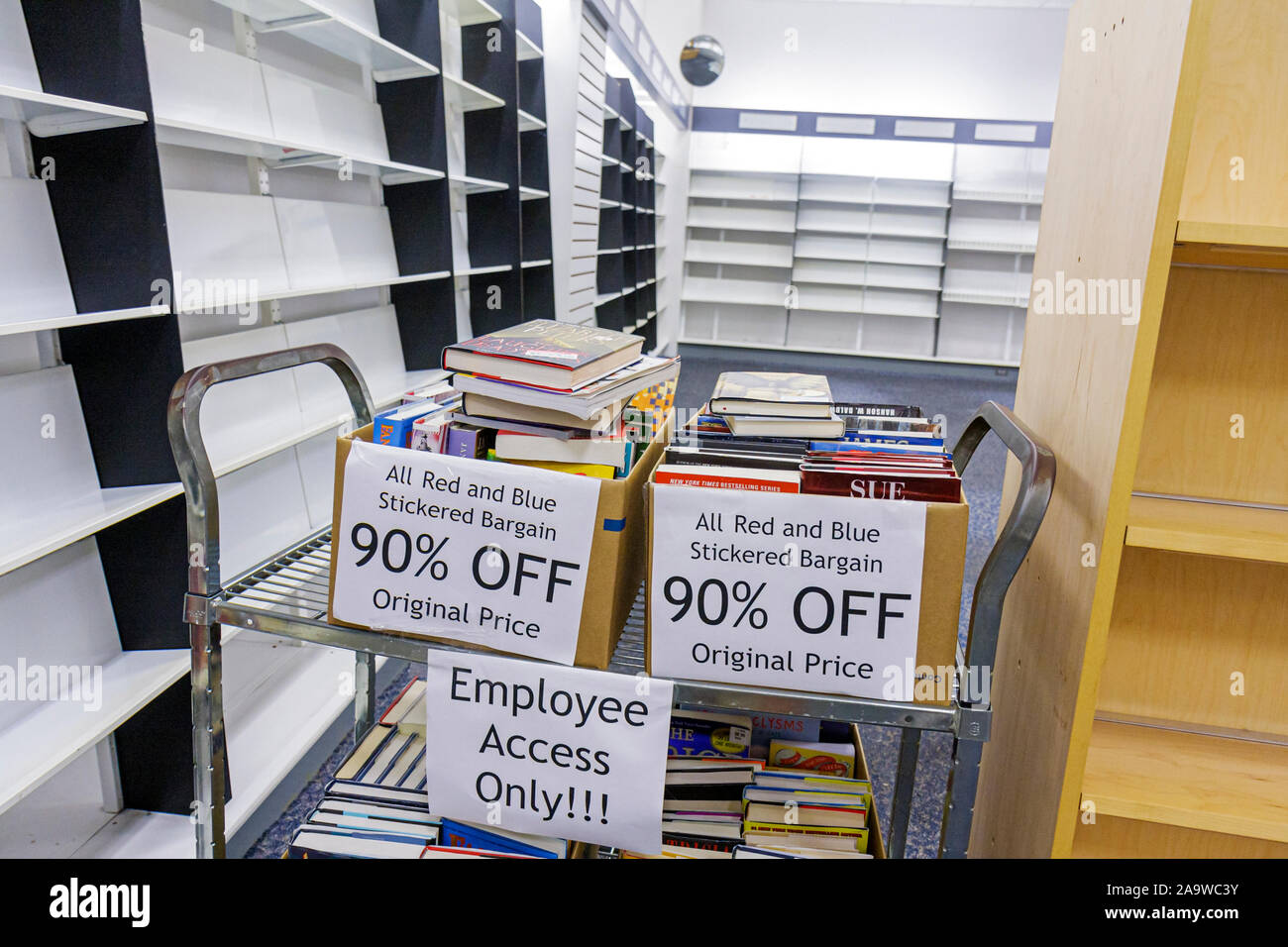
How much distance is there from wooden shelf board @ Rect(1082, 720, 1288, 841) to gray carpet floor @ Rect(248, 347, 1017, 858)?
0.67 metres

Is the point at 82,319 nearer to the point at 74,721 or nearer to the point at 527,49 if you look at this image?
the point at 74,721

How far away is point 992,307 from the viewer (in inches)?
351

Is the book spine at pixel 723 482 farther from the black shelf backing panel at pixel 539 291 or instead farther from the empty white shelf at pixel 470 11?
the black shelf backing panel at pixel 539 291

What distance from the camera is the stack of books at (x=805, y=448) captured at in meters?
Answer: 0.89

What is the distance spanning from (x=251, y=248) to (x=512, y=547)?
5.15ft

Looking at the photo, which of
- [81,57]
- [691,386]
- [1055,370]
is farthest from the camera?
[691,386]

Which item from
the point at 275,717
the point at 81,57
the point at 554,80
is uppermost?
the point at 554,80

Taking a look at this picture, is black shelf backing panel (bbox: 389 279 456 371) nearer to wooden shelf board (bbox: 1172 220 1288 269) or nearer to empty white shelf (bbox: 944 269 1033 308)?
wooden shelf board (bbox: 1172 220 1288 269)

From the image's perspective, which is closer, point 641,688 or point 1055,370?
point 641,688

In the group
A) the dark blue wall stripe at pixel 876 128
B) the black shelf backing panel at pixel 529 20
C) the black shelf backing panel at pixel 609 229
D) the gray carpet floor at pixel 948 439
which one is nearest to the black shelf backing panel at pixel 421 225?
the black shelf backing panel at pixel 529 20

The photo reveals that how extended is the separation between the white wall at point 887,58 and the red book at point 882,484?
927cm

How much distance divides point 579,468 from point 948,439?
17.1ft
